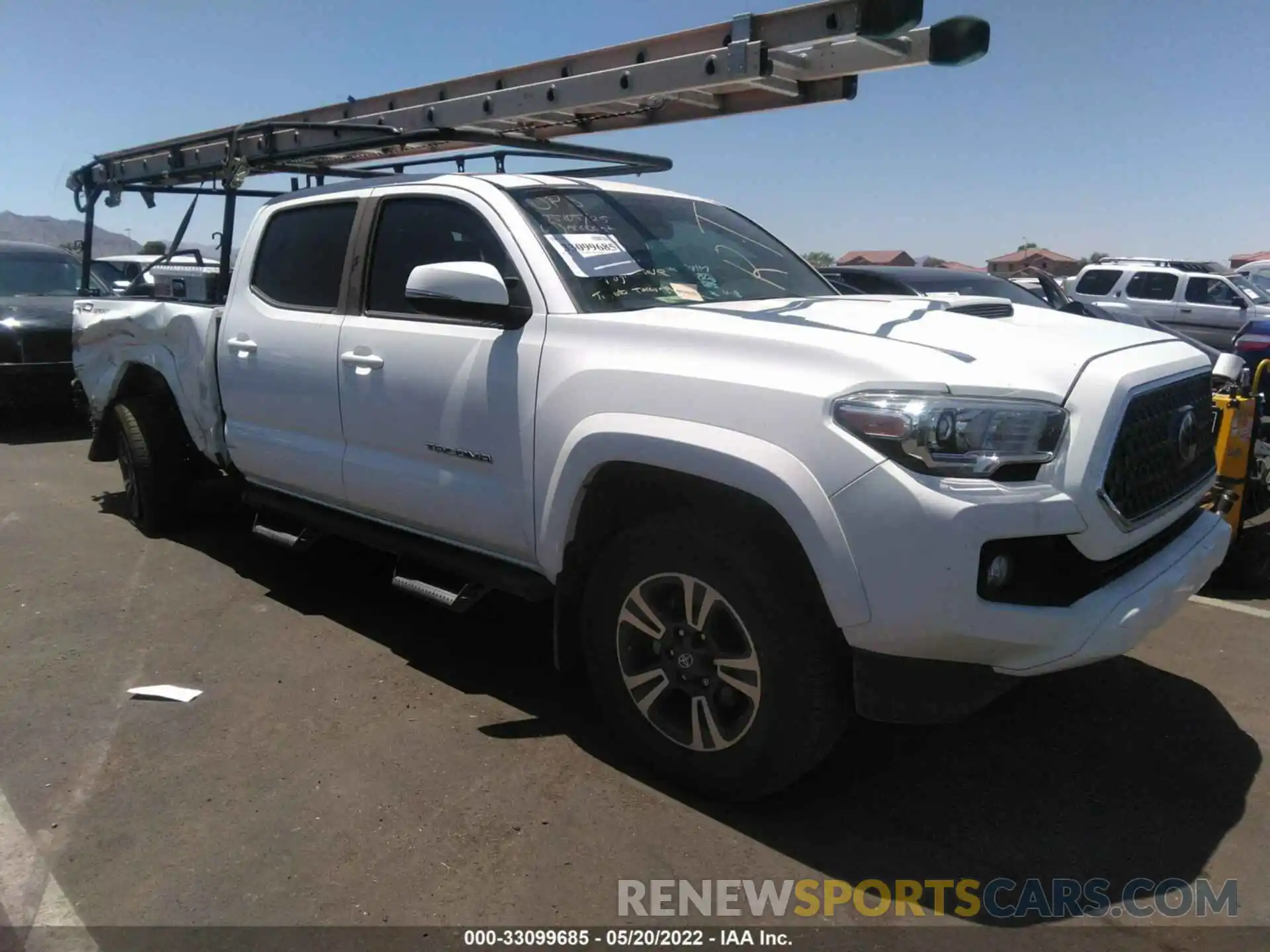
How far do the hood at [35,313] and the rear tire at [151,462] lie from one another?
13.9 feet

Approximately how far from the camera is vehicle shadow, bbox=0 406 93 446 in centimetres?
978

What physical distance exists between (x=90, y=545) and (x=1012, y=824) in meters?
5.31

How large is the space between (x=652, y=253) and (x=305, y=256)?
1.82m

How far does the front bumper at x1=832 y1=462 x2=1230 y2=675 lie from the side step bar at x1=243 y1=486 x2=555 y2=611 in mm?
1378

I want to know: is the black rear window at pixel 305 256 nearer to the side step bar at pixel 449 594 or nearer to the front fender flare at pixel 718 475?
the side step bar at pixel 449 594

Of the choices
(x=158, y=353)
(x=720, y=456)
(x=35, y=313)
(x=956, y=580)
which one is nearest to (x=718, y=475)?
(x=720, y=456)

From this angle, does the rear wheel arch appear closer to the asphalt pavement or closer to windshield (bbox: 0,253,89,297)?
the asphalt pavement

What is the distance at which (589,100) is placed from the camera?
12.8ft

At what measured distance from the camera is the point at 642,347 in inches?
123

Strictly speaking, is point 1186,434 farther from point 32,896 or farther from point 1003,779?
point 32,896

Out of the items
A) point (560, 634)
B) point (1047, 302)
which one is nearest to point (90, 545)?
point (560, 634)

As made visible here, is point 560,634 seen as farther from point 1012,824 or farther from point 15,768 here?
point 15,768

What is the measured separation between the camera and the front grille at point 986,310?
3.51 m

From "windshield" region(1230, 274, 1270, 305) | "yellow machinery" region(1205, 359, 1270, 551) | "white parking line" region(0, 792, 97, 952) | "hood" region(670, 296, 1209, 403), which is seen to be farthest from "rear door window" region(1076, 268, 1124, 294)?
"white parking line" region(0, 792, 97, 952)
